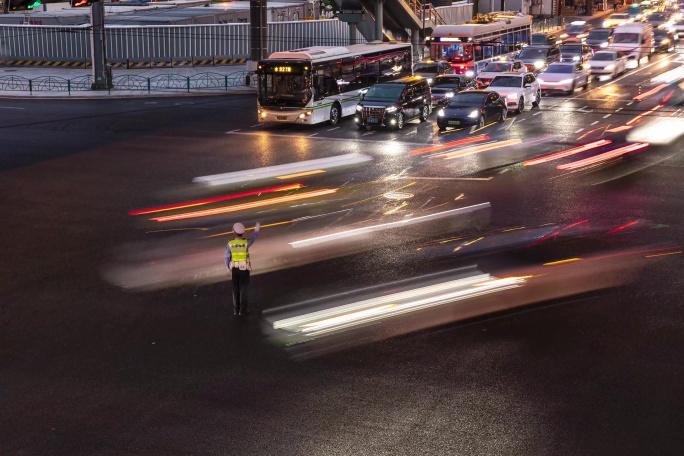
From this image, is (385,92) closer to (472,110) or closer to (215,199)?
(472,110)

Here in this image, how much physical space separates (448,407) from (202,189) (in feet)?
47.7

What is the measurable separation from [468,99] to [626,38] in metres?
29.1

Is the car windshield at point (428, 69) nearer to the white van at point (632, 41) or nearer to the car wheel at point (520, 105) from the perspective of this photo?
the car wheel at point (520, 105)

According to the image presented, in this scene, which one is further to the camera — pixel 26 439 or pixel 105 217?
pixel 105 217

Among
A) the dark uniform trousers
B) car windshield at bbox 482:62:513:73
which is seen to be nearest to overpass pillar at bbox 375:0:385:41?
car windshield at bbox 482:62:513:73

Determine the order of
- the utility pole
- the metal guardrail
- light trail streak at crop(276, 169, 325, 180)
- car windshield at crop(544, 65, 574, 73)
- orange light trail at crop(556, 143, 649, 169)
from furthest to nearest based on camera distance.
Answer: the metal guardrail, car windshield at crop(544, 65, 574, 73), the utility pole, orange light trail at crop(556, 143, 649, 169), light trail streak at crop(276, 169, 325, 180)

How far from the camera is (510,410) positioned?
1168 cm

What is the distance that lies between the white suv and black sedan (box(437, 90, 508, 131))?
213cm

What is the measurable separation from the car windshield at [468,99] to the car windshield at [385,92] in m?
2.08

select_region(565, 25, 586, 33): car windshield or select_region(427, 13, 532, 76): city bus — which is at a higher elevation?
select_region(565, 25, 586, 33): car windshield

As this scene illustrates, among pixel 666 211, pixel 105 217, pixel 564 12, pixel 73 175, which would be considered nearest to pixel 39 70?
pixel 73 175

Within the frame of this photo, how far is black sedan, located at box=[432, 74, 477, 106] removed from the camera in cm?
4288

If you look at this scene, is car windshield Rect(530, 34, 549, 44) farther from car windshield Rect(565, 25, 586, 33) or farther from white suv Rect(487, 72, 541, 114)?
white suv Rect(487, 72, 541, 114)

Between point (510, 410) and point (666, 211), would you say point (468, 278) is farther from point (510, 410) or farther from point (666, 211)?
point (666, 211)
